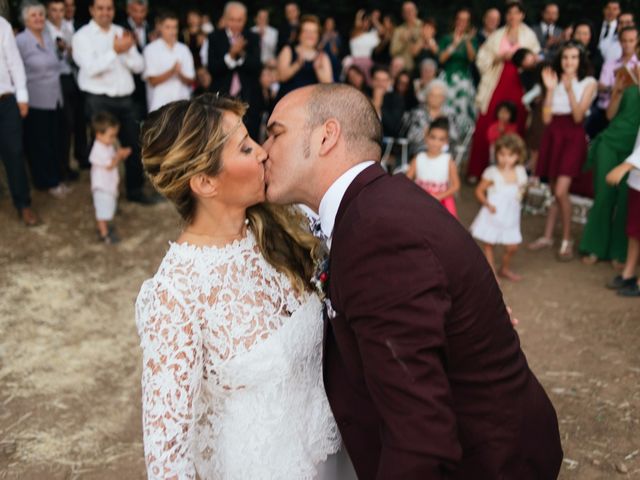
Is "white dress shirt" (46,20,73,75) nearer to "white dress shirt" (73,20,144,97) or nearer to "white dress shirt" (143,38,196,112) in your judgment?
"white dress shirt" (73,20,144,97)

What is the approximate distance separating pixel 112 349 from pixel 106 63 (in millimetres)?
3251

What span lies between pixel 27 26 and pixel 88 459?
469cm

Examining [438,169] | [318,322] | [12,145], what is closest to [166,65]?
[12,145]

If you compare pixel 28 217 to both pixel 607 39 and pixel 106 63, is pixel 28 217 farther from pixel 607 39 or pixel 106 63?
pixel 607 39

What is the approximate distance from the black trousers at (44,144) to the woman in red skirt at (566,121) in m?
5.11

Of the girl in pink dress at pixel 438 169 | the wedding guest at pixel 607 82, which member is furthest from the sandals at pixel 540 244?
the wedding guest at pixel 607 82

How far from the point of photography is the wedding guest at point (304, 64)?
7.62 meters

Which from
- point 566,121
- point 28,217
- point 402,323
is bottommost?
point 28,217

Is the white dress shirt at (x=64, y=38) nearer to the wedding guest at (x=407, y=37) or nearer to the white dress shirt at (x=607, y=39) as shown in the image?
the wedding guest at (x=407, y=37)

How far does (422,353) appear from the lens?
4.87 ft

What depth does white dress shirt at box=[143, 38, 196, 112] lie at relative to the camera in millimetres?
7387

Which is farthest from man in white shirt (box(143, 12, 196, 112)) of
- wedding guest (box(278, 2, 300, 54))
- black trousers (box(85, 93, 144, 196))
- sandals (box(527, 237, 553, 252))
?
sandals (box(527, 237, 553, 252))

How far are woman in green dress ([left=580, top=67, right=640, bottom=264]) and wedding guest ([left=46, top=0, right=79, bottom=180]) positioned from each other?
5.68 metres

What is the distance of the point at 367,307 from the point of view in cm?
155
